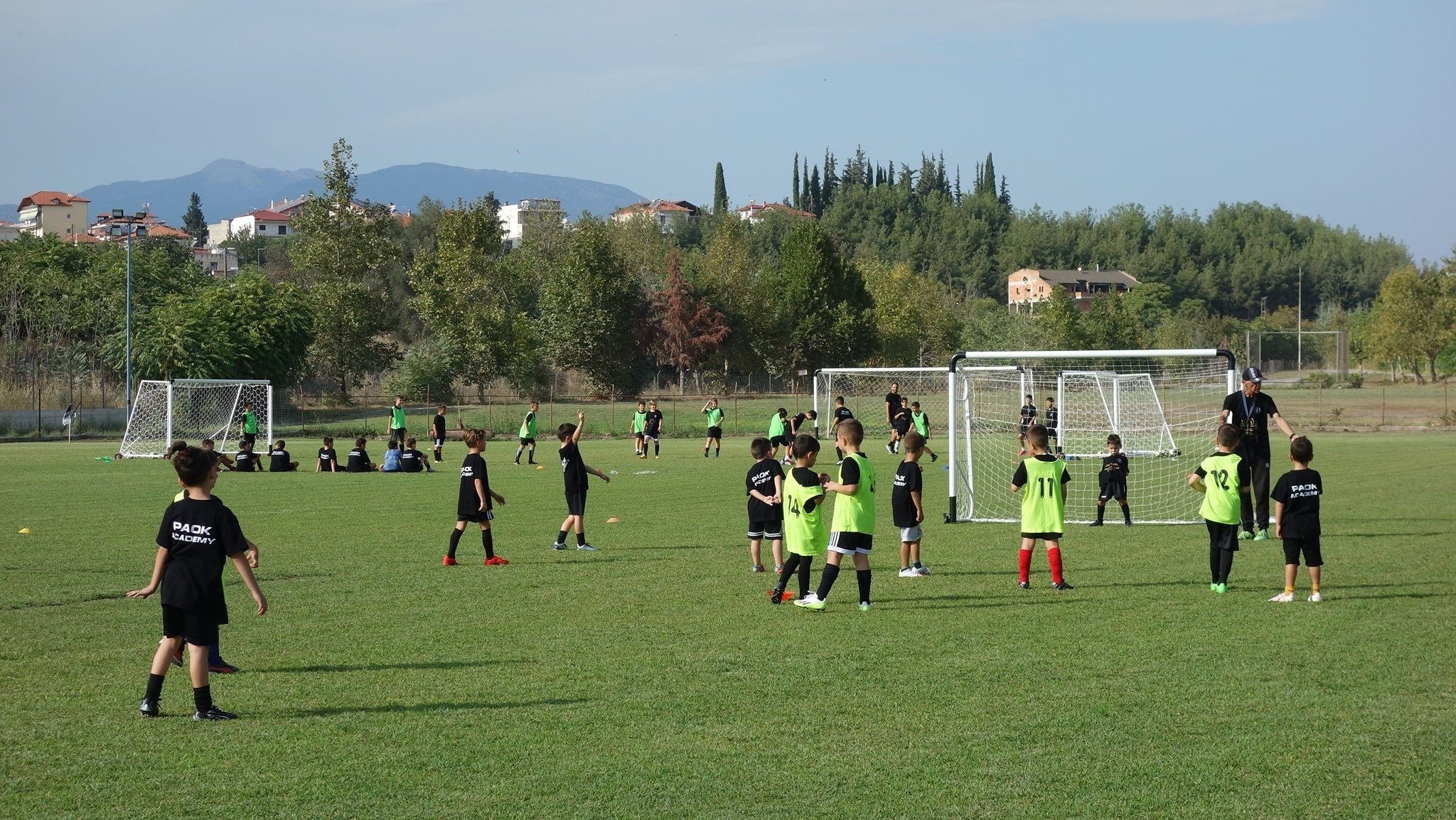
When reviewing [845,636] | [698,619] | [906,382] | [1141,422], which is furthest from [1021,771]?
[906,382]

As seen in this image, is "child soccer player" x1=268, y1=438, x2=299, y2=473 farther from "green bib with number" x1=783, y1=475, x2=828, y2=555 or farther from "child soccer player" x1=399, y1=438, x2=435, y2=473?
"green bib with number" x1=783, y1=475, x2=828, y2=555

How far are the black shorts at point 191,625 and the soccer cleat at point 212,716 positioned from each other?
38cm

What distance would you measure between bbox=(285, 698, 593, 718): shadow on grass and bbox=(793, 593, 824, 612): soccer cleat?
331 cm

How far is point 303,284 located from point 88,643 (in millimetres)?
82310

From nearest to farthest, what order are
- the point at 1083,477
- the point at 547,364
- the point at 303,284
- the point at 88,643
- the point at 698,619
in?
the point at 88,643
the point at 698,619
the point at 1083,477
the point at 547,364
the point at 303,284

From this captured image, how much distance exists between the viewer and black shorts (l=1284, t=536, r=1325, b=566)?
10.6 metres

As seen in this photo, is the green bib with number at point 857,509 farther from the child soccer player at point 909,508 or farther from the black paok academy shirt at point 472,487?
the black paok academy shirt at point 472,487

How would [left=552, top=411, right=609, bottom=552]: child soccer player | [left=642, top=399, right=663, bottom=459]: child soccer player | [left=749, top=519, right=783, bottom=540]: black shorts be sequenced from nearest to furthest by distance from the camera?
[left=749, top=519, right=783, bottom=540]: black shorts < [left=552, top=411, right=609, bottom=552]: child soccer player < [left=642, top=399, right=663, bottom=459]: child soccer player

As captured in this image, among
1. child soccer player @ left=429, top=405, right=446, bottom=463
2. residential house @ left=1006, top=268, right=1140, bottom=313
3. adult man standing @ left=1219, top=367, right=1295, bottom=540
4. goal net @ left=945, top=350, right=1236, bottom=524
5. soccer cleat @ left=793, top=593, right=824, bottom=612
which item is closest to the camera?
soccer cleat @ left=793, top=593, right=824, bottom=612

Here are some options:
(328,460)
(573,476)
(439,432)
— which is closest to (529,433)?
(439,432)

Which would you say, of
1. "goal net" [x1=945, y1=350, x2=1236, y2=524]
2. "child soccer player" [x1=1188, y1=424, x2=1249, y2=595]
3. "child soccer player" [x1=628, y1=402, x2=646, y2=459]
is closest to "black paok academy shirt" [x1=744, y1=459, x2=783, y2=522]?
"child soccer player" [x1=1188, y1=424, x2=1249, y2=595]

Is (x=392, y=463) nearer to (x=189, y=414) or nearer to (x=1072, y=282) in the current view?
(x=189, y=414)

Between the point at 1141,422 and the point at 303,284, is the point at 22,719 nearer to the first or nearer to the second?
the point at 1141,422

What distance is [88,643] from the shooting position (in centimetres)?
931
